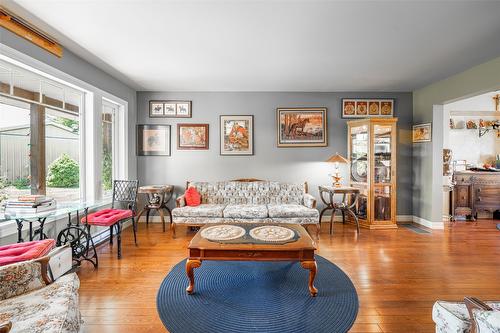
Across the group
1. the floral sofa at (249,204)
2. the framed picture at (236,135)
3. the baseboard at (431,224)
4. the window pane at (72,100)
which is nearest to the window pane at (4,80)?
the window pane at (72,100)

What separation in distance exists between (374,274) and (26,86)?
4764 millimetres

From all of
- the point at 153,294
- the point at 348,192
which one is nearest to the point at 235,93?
the point at 348,192

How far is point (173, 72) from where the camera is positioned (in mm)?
3807

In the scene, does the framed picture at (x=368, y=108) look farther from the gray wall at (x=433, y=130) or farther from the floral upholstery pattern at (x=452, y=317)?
the floral upholstery pattern at (x=452, y=317)

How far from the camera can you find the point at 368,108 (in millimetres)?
4949

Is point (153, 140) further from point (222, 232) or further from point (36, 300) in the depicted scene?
point (36, 300)

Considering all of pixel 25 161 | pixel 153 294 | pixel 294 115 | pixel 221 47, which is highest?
pixel 221 47

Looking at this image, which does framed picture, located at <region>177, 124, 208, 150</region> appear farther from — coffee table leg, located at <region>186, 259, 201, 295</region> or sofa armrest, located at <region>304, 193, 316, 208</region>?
coffee table leg, located at <region>186, 259, 201, 295</region>

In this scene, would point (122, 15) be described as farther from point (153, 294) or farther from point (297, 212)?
point (297, 212)

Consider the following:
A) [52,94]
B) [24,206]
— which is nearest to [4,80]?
[52,94]

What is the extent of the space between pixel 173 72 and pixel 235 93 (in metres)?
1.44

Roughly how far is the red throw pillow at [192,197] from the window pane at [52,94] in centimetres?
232

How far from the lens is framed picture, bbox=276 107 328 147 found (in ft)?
16.0

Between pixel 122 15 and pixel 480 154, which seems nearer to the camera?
pixel 122 15
